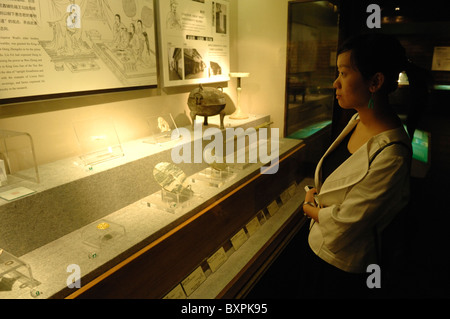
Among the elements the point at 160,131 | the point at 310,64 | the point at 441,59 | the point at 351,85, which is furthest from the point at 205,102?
the point at 441,59

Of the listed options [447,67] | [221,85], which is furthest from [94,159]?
[447,67]

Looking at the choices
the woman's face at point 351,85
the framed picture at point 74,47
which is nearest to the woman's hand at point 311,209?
the woman's face at point 351,85

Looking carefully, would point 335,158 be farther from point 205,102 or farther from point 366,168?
point 205,102

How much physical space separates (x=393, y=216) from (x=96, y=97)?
206cm

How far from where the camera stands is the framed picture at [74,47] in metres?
1.81

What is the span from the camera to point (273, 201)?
3133 millimetres

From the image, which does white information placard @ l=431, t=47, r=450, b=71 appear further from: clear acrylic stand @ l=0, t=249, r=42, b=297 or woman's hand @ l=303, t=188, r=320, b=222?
clear acrylic stand @ l=0, t=249, r=42, b=297

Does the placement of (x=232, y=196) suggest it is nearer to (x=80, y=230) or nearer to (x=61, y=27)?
(x=80, y=230)

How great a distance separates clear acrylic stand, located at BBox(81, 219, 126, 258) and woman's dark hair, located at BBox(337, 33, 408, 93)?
4.67 feet

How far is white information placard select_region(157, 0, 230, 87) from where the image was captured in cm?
287

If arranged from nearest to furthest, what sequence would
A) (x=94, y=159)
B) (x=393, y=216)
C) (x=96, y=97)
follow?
(x=393, y=216) → (x=94, y=159) → (x=96, y=97)

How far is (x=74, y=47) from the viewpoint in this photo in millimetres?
2123

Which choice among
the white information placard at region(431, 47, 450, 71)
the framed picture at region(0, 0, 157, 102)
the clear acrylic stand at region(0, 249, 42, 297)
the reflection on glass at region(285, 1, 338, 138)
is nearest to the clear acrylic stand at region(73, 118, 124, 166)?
the framed picture at region(0, 0, 157, 102)

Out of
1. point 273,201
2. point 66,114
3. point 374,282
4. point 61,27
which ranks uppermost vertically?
point 61,27
